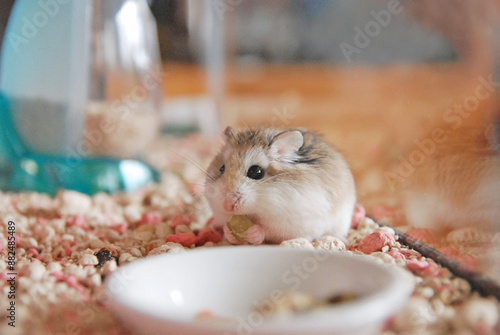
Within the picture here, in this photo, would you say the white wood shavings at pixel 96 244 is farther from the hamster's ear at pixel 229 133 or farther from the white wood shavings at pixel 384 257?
the white wood shavings at pixel 384 257

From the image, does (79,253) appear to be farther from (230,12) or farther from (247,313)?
(230,12)

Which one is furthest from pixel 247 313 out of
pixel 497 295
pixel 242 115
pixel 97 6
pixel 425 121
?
pixel 242 115

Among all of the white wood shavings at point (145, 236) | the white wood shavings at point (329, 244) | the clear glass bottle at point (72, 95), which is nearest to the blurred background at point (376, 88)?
the white wood shavings at point (329, 244)

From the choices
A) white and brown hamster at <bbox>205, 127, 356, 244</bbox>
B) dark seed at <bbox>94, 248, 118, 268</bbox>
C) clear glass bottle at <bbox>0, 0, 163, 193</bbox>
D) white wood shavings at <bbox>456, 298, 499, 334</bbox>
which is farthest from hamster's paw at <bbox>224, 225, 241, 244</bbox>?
clear glass bottle at <bbox>0, 0, 163, 193</bbox>

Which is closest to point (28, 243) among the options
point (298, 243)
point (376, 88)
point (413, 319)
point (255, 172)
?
point (255, 172)

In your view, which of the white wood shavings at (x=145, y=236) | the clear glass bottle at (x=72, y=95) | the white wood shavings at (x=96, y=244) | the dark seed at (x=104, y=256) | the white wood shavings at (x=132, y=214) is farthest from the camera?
the clear glass bottle at (x=72, y=95)

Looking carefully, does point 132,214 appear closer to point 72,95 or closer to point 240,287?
point 72,95
